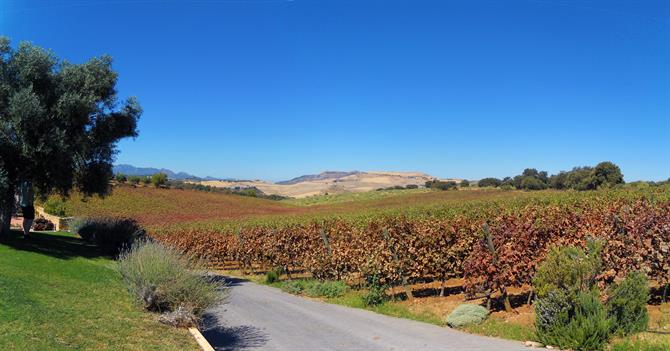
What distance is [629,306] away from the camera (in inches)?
350

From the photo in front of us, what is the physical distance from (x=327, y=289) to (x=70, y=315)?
10.5 m

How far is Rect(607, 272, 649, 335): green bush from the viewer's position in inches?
346

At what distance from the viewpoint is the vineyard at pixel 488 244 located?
11141mm

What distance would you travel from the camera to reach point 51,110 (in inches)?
750

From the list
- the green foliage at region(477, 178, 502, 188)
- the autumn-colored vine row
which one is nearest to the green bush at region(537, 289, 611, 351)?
the autumn-colored vine row

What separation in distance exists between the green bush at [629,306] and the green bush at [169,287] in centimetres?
797

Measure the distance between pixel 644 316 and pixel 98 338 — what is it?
381 inches

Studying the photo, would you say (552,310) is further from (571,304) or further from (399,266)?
(399,266)

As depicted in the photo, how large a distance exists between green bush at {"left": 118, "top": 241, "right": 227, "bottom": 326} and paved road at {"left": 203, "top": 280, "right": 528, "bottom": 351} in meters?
0.89

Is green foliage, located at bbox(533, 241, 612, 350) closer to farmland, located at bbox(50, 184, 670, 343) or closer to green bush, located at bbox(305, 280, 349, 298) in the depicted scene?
farmland, located at bbox(50, 184, 670, 343)

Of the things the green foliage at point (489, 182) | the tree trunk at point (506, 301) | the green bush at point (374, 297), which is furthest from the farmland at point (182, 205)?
the tree trunk at point (506, 301)

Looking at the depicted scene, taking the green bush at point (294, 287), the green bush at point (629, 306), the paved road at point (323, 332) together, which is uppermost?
the green bush at point (629, 306)

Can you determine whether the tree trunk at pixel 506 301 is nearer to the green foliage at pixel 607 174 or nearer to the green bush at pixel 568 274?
the green bush at pixel 568 274

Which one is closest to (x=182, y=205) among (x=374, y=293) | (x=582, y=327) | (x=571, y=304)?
(x=374, y=293)
